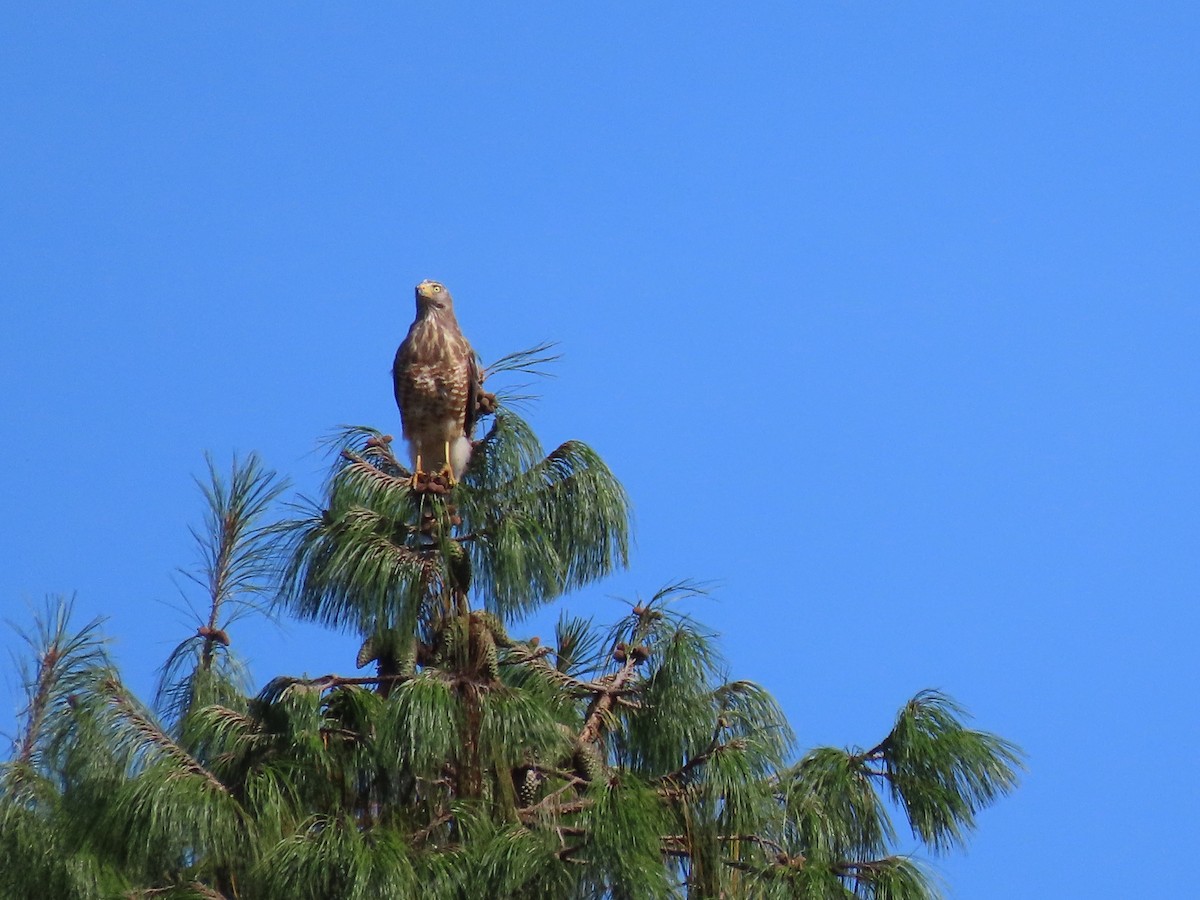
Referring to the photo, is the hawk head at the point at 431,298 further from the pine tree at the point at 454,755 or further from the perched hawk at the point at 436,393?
the pine tree at the point at 454,755

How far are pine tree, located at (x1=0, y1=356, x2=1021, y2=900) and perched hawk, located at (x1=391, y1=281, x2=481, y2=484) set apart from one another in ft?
3.85

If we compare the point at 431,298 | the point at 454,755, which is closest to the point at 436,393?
the point at 431,298

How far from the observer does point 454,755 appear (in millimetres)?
5246

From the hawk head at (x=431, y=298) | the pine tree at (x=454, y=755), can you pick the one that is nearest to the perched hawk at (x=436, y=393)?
the hawk head at (x=431, y=298)

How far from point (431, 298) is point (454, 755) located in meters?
2.79

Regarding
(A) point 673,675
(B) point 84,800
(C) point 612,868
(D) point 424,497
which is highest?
(D) point 424,497

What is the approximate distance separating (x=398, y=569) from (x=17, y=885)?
4.52 feet

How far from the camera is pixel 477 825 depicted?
510cm

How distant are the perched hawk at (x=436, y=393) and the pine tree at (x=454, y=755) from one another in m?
1.17

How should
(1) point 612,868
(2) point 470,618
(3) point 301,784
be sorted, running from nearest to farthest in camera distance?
(1) point 612,868 < (3) point 301,784 < (2) point 470,618

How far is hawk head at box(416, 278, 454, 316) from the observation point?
25.1 ft

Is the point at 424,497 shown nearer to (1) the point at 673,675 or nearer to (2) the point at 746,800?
(1) the point at 673,675

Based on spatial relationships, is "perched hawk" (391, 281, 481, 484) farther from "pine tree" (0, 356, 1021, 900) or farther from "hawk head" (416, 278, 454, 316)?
"pine tree" (0, 356, 1021, 900)

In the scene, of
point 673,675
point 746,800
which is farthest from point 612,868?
point 673,675
